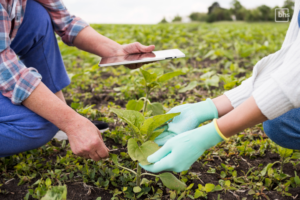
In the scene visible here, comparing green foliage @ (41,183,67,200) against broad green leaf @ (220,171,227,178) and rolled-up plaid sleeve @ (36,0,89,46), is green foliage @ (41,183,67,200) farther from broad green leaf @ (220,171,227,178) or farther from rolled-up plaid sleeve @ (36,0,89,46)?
rolled-up plaid sleeve @ (36,0,89,46)

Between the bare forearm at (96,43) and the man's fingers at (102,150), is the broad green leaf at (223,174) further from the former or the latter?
the bare forearm at (96,43)

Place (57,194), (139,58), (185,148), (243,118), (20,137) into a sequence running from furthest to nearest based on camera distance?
1. (139,58)
2. (20,137)
3. (185,148)
4. (243,118)
5. (57,194)

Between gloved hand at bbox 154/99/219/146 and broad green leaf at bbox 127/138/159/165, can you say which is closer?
broad green leaf at bbox 127/138/159/165

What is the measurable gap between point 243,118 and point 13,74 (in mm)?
930

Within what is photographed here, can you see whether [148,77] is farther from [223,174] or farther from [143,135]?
[223,174]

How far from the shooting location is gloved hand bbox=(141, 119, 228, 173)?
1005 mm

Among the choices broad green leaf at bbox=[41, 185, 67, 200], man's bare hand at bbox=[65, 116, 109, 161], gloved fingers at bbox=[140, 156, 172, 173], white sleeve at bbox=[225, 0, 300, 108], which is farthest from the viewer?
white sleeve at bbox=[225, 0, 300, 108]

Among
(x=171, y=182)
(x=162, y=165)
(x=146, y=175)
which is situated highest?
(x=162, y=165)

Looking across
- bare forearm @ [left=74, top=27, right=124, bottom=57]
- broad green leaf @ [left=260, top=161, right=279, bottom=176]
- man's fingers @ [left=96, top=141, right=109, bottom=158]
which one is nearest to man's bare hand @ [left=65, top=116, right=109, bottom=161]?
man's fingers @ [left=96, top=141, right=109, bottom=158]

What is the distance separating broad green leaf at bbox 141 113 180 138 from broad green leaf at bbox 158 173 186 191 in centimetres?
21

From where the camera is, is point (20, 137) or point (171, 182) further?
point (20, 137)

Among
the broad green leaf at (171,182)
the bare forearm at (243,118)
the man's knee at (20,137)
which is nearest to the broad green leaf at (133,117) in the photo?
the broad green leaf at (171,182)

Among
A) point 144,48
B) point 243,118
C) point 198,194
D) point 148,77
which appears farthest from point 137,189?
point 144,48

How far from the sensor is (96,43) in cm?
163
